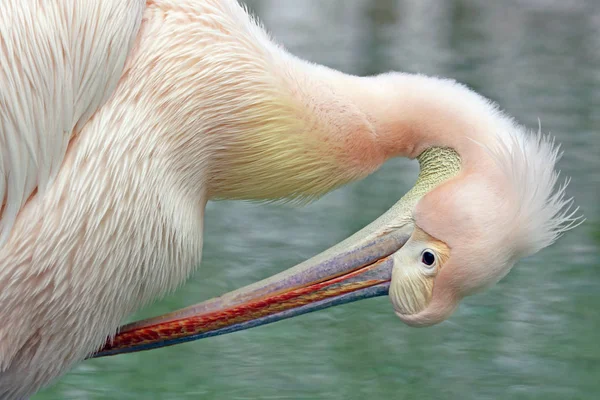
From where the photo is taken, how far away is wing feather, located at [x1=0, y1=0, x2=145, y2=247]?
7.84 ft

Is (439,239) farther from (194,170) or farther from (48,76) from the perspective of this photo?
(48,76)

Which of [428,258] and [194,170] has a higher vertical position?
[194,170]

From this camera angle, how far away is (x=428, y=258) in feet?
9.61

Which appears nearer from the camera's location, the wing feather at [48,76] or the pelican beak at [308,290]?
the wing feather at [48,76]

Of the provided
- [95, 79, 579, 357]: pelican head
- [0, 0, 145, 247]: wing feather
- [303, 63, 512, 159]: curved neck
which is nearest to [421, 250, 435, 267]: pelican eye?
[95, 79, 579, 357]: pelican head

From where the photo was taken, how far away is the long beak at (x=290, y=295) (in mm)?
2973

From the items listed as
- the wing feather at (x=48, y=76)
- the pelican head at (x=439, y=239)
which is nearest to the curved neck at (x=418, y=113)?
the pelican head at (x=439, y=239)

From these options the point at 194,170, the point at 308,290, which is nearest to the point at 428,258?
the point at 308,290

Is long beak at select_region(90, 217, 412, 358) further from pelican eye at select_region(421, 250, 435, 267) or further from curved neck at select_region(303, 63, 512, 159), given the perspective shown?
curved neck at select_region(303, 63, 512, 159)

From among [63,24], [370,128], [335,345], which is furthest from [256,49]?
[335,345]

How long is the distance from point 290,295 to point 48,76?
0.99 metres

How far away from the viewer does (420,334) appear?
15.2ft

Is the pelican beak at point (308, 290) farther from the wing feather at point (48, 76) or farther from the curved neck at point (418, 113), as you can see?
the wing feather at point (48, 76)

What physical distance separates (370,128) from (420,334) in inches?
80.0
